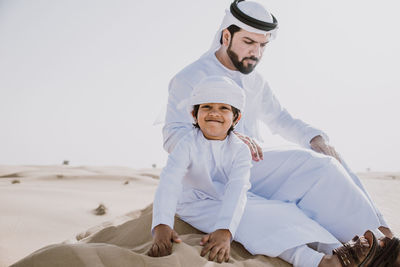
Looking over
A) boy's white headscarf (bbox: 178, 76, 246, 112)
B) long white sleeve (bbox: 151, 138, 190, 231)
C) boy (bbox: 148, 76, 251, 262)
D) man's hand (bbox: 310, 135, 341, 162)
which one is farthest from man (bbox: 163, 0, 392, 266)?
long white sleeve (bbox: 151, 138, 190, 231)

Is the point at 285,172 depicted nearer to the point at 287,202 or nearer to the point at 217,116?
the point at 287,202

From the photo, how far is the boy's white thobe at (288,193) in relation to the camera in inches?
95.2

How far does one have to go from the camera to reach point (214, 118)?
2.50m

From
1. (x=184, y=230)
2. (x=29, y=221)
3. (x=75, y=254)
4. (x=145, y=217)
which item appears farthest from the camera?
(x=29, y=221)

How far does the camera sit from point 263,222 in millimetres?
2463

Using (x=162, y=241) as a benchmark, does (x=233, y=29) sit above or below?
above

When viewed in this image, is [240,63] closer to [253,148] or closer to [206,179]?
[253,148]

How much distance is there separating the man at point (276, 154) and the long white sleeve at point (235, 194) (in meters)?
0.21

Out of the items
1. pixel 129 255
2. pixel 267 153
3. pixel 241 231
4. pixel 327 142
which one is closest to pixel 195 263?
pixel 129 255

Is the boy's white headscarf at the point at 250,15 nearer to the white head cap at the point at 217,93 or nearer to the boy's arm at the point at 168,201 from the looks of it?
the white head cap at the point at 217,93

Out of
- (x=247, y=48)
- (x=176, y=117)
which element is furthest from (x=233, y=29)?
(x=176, y=117)

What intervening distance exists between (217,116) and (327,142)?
1.57m

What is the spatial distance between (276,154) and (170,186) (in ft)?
3.63

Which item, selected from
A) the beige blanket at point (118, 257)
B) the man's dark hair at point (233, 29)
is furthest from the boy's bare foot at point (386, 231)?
the man's dark hair at point (233, 29)
